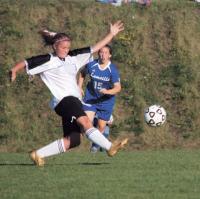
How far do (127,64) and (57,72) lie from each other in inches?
411

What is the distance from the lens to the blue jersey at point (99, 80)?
15.8 meters

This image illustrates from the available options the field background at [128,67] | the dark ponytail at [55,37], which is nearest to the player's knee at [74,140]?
the dark ponytail at [55,37]

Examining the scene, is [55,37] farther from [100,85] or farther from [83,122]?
[100,85]

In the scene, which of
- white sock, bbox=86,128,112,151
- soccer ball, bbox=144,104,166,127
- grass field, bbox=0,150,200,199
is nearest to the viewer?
grass field, bbox=0,150,200,199

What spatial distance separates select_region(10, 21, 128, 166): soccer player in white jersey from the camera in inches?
451

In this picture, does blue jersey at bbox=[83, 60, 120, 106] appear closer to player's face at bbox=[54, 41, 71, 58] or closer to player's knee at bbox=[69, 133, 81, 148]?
player's face at bbox=[54, 41, 71, 58]

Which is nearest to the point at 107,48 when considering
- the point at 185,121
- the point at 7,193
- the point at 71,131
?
the point at 71,131

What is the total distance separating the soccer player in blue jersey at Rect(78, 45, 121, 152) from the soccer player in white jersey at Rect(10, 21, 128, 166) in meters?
3.73

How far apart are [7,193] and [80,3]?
15.1 m

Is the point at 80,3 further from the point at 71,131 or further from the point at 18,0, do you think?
the point at 71,131

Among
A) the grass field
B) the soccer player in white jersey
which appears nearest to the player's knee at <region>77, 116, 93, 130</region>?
the soccer player in white jersey

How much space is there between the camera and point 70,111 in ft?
37.5

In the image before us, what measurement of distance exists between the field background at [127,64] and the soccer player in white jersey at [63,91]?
306 inches

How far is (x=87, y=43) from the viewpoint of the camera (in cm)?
2244
